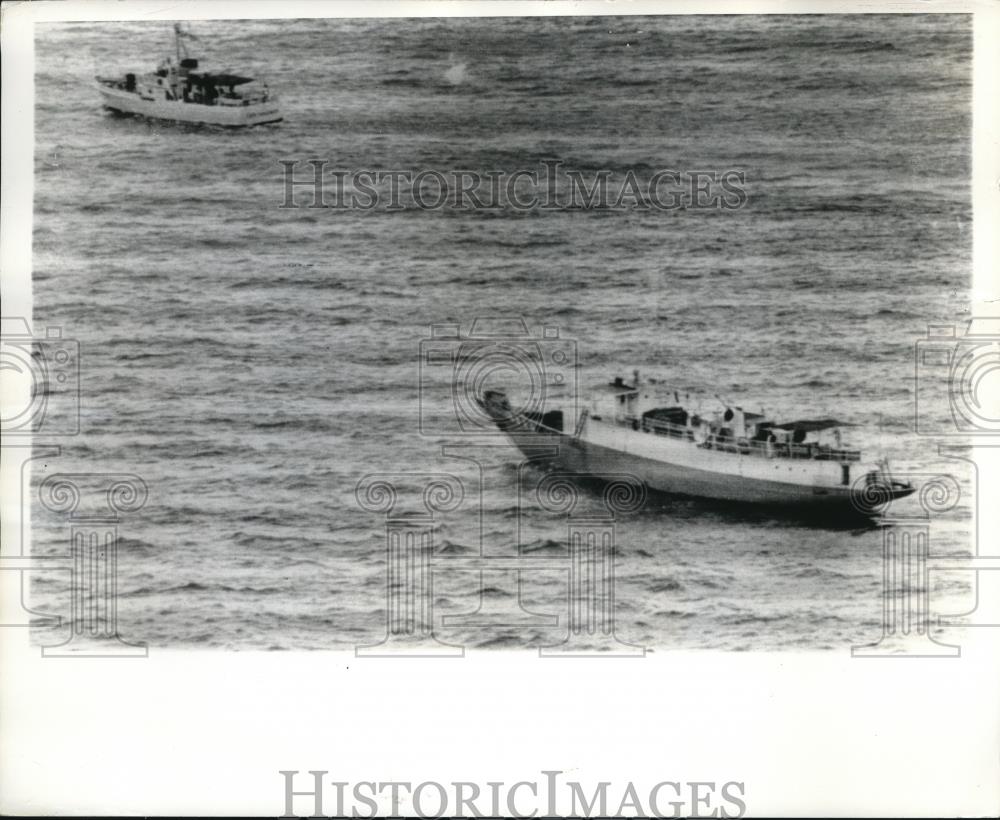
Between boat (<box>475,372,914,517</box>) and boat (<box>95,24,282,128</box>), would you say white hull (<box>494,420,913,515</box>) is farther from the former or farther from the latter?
boat (<box>95,24,282,128</box>)

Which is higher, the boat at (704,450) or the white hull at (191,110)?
the white hull at (191,110)

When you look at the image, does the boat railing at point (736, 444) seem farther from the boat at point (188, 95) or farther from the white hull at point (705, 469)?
the boat at point (188, 95)

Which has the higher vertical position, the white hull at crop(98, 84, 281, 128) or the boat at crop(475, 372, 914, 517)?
the white hull at crop(98, 84, 281, 128)

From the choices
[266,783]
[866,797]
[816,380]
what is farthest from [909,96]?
[266,783]

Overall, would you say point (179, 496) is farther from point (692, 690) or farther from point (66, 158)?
point (692, 690)

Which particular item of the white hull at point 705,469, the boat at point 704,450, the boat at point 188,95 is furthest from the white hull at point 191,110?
the white hull at point 705,469

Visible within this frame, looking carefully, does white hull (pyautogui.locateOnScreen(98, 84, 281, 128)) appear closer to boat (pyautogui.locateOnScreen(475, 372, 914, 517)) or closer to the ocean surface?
the ocean surface

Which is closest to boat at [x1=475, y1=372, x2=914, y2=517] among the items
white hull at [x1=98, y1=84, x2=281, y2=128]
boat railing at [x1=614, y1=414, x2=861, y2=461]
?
boat railing at [x1=614, y1=414, x2=861, y2=461]
